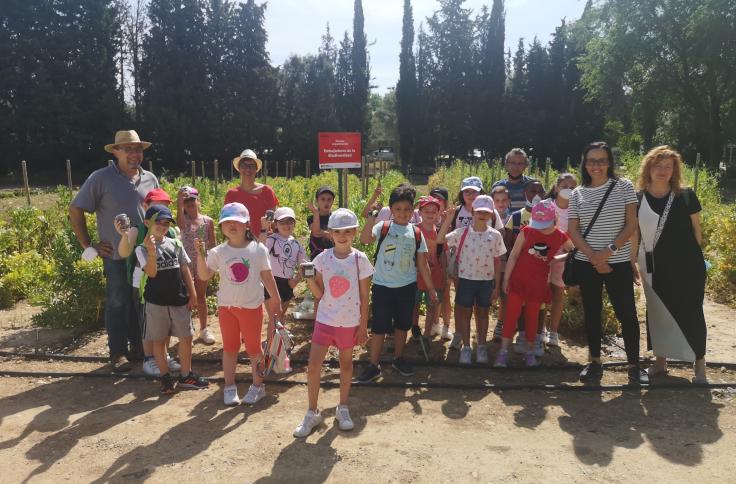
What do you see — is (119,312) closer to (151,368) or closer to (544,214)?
(151,368)

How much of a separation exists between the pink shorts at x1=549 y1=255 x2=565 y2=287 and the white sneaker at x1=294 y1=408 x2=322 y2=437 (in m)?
2.28

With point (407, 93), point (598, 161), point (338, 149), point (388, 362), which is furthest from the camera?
point (407, 93)

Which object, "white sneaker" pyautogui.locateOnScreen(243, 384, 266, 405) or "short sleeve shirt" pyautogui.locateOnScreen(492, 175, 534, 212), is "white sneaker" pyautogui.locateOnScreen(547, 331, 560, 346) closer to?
"short sleeve shirt" pyautogui.locateOnScreen(492, 175, 534, 212)

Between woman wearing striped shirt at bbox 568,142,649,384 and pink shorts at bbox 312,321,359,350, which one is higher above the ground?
woman wearing striped shirt at bbox 568,142,649,384

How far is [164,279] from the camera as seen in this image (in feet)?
11.9

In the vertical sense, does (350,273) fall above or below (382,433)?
above

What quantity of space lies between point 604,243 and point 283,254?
2.45 metres

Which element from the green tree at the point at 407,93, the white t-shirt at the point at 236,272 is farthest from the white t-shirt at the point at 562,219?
the green tree at the point at 407,93

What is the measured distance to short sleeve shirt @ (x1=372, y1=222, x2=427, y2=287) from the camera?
3.83 meters

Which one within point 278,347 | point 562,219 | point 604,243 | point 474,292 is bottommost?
point 278,347

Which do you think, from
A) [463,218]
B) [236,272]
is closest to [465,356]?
[463,218]

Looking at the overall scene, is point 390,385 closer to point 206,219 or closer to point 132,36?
point 206,219

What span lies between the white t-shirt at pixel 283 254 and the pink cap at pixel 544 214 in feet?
6.10

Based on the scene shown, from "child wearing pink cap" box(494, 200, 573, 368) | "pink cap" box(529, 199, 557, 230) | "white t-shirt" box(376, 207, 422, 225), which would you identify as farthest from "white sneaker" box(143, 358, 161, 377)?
"pink cap" box(529, 199, 557, 230)
